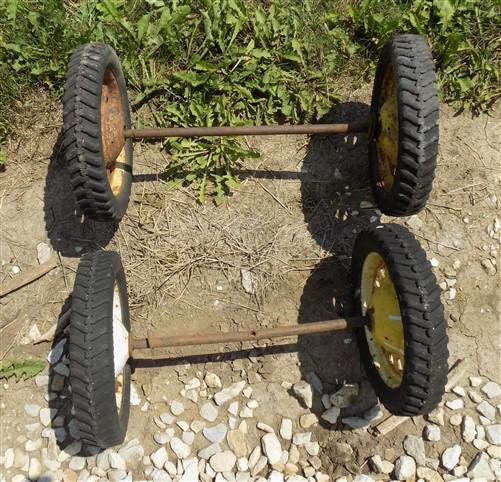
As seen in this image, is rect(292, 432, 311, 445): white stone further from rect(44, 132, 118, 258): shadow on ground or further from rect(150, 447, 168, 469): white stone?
rect(44, 132, 118, 258): shadow on ground

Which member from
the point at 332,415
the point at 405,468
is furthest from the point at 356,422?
the point at 405,468

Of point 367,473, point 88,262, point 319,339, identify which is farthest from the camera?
point 319,339

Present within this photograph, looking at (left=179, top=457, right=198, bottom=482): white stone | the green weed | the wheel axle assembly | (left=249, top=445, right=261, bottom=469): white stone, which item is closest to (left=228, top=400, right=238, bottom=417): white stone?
(left=249, top=445, right=261, bottom=469): white stone

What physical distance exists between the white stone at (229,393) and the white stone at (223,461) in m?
0.32

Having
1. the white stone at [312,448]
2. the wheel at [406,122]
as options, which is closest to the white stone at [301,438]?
the white stone at [312,448]

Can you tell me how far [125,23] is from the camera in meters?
4.59

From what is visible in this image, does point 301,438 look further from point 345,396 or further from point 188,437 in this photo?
point 188,437

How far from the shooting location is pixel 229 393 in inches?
163

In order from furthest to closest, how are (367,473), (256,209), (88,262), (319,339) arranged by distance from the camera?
(256,209) → (319,339) → (367,473) → (88,262)

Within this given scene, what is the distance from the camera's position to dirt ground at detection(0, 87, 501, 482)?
4.16m

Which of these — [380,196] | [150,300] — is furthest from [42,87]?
[380,196]

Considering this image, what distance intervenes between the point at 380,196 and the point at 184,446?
204 centimetres

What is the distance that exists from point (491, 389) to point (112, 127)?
295 cm

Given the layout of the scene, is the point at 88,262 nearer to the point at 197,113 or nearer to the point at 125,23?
the point at 197,113
